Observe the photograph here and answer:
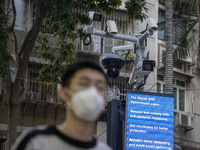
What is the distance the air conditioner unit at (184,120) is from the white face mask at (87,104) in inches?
846

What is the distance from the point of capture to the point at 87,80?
8.63 feet

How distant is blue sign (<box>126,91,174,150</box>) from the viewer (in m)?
12.6

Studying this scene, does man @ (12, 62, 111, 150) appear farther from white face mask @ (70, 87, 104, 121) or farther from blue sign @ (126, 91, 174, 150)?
blue sign @ (126, 91, 174, 150)

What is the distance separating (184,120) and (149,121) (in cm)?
1142

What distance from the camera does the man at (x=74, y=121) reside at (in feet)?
8.30

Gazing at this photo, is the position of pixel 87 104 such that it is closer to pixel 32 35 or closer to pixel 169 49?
pixel 32 35

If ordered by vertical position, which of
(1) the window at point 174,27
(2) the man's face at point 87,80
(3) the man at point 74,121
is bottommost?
(3) the man at point 74,121

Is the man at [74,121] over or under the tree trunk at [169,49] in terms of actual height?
under

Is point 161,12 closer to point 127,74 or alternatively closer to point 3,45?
point 127,74

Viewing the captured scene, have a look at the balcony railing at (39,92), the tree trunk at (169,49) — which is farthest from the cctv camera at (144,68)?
the balcony railing at (39,92)

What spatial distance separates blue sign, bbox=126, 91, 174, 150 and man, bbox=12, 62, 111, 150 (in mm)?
9798

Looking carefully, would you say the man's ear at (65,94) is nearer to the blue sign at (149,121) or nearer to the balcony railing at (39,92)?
the blue sign at (149,121)

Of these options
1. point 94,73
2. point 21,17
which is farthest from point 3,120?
point 94,73

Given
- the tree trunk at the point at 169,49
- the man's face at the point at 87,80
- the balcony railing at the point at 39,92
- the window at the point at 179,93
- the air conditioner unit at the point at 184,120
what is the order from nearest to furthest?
1. the man's face at the point at 87,80
2. the tree trunk at the point at 169,49
3. the balcony railing at the point at 39,92
4. the air conditioner unit at the point at 184,120
5. the window at the point at 179,93
